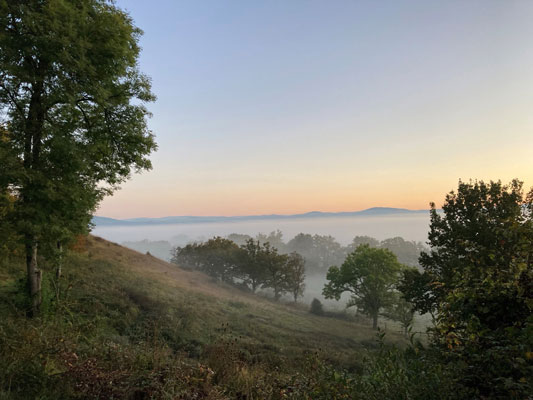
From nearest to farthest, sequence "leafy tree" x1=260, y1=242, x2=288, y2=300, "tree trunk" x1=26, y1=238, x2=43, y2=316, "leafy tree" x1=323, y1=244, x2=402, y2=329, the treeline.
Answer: "tree trunk" x1=26, y1=238, x2=43, y2=316 < "leafy tree" x1=323, y1=244, x2=402, y2=329 < "leafy tree" x1=260, y1=242, x2=288, y2=300 < the treeline

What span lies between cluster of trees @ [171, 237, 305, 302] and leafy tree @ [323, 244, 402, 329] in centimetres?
1456

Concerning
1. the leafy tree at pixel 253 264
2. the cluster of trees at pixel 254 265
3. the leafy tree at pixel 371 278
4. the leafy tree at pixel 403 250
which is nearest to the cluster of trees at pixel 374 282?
the leafy tree at pixel 371 278

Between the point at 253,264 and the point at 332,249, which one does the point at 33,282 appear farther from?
the point at 332,249

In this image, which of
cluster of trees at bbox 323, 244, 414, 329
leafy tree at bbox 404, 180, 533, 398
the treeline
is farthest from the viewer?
the treeline

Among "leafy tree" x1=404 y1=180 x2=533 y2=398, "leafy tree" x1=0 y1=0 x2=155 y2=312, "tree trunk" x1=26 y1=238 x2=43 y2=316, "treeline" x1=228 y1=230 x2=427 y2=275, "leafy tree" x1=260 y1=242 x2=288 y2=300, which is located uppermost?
"leafy tree" x1=0 y1=0 x2=155 y2=312

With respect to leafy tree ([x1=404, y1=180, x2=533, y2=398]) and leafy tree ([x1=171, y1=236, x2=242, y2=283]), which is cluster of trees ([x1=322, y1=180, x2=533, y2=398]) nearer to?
leafy tree ([x1=404, y1=180, x2=533, y2=398])

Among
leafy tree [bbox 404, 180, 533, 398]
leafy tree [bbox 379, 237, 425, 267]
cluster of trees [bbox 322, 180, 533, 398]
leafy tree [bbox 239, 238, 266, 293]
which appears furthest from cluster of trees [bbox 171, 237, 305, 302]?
leafy tree [bbox 379, 237, 425, 267]

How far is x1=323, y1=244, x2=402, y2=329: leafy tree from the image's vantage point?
35.6 m

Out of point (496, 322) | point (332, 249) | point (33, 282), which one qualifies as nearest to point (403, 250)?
point (332, 249)

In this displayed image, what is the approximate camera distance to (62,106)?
28.3ft

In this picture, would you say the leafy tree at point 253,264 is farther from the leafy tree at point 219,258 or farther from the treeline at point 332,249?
the treeline at point 332,249

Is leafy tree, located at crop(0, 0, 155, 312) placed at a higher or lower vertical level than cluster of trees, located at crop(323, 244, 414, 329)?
higher

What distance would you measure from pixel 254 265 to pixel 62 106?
152 ft

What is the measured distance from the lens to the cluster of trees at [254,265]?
5171 cm
